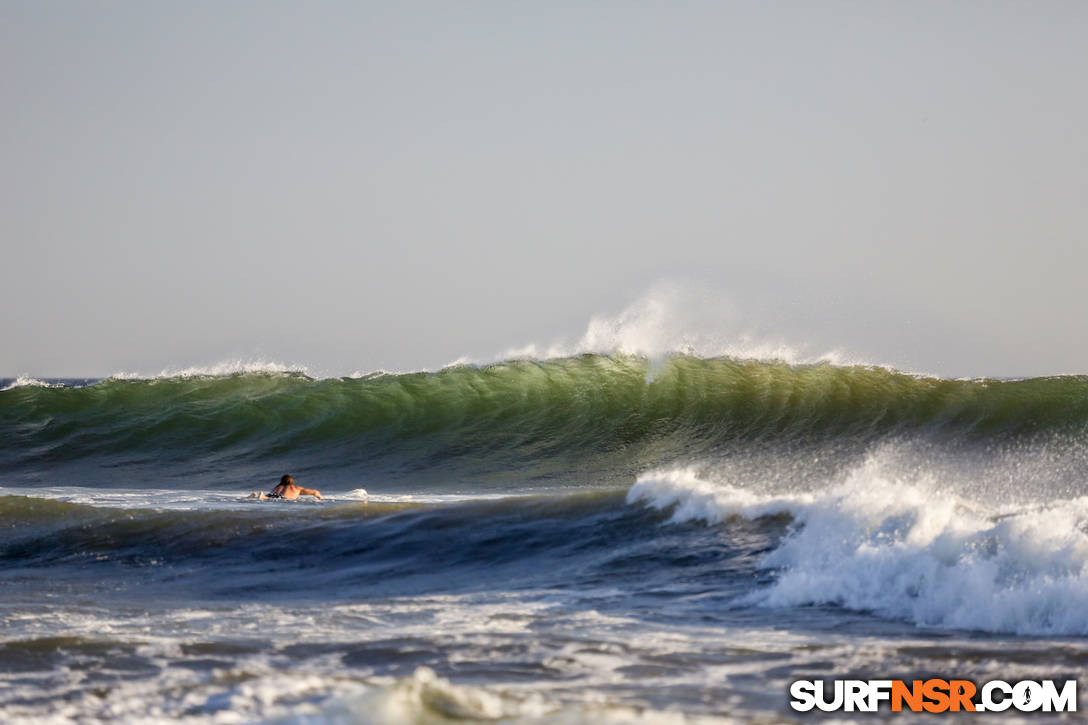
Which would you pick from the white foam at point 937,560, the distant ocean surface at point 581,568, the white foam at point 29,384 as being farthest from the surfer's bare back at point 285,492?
the white foam at point 29,384

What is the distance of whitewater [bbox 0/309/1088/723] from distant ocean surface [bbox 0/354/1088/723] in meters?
0.03

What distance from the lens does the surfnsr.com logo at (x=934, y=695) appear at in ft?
17.1

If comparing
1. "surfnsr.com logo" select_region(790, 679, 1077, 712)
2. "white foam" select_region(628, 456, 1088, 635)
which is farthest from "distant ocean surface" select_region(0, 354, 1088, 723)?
"surfnsr.com logo" select_region(790, 679, 1077, 712)

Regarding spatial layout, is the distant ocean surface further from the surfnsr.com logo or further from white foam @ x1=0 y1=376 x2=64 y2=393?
white foam @ x1=0 y1=376 x2=64 y2=393

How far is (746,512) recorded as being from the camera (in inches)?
400

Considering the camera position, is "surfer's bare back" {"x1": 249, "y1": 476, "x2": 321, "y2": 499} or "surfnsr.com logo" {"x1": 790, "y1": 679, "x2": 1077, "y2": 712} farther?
"surfer's bare back" {"x1": 249, "y1": 476, "x2": 321, "y2": 499}

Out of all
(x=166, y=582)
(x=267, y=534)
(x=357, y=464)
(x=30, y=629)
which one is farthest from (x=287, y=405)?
(x=30, y=629)

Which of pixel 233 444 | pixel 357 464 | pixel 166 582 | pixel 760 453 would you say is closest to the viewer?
→ pixel 166 582

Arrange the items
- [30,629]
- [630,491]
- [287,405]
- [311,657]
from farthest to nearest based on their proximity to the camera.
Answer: [287,405] < [630,491] < [30,629] < [311,657]

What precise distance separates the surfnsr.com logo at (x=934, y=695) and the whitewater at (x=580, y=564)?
14 cm

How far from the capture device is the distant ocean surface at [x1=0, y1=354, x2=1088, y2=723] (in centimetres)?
568

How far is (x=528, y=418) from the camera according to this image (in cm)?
2136

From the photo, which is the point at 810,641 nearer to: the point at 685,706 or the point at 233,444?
the point at 685,706

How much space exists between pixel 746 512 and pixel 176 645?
5250mm
